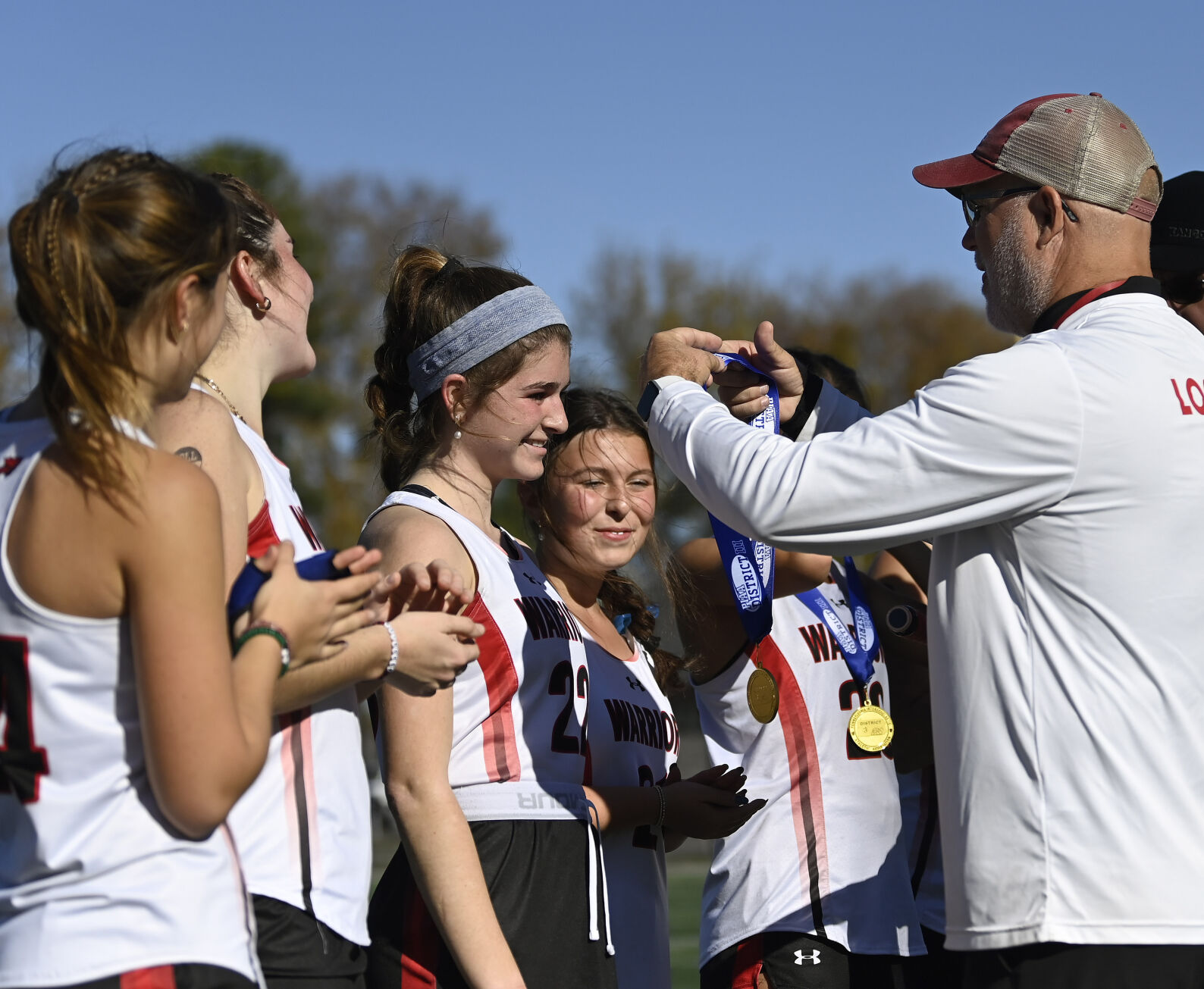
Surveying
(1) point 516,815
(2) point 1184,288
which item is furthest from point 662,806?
(2) point 1184,288

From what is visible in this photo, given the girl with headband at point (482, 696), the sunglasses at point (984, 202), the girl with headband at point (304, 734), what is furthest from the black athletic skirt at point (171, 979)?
the sunglasses at point (984, 202)

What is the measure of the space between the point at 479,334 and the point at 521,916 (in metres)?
1.49

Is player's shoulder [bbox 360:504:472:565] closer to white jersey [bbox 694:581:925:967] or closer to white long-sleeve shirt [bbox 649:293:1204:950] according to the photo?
white long-sleeve shirt [bbox 649:293:1204:950]

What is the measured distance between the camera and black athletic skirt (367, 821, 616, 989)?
9.60ft

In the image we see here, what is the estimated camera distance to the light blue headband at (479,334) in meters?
3.44

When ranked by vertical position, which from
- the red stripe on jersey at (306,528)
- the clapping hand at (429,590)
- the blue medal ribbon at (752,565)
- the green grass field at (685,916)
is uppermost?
the red stripe on jersey at (306,528)

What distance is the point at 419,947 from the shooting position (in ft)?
→ 9.58

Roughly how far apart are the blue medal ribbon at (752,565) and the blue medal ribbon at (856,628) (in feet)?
1.60

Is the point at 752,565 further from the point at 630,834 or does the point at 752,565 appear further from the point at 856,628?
the point at 630,834

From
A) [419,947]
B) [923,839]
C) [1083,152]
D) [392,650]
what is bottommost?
[923,839]

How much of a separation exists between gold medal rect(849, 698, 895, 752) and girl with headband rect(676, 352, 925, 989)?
26mm

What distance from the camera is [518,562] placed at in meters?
3.47

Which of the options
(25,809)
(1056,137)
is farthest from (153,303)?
(1056,137)

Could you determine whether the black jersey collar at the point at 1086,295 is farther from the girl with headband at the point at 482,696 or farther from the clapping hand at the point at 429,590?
the clapping hand at the point at 429,590
